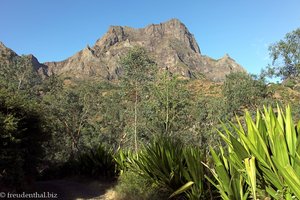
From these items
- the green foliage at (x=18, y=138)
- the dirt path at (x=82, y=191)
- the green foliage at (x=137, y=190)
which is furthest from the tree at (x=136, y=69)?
the green foliage at (x=137, y=190)

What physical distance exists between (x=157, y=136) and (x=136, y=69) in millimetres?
17555

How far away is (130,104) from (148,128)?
13.3ft

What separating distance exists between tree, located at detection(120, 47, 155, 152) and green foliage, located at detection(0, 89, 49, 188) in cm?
1296

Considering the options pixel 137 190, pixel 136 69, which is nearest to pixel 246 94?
pixel 136 69

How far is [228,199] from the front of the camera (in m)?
4.04

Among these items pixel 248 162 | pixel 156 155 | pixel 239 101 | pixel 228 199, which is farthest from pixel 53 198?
pixel 239 101

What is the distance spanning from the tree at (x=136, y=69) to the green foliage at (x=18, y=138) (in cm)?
1296

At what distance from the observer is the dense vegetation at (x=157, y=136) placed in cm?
352

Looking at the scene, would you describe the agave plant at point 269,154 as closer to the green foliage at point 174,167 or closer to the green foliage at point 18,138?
the green foliage at point 174,167

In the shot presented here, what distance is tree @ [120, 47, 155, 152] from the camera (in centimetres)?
2459

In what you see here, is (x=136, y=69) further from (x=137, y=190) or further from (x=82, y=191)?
(x=137, y=190)

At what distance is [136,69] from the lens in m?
25.0

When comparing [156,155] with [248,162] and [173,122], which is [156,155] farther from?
[173,122]

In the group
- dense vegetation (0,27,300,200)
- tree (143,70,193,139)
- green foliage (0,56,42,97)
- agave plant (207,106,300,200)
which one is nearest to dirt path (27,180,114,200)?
dense vegetation (0,27,300,200)
